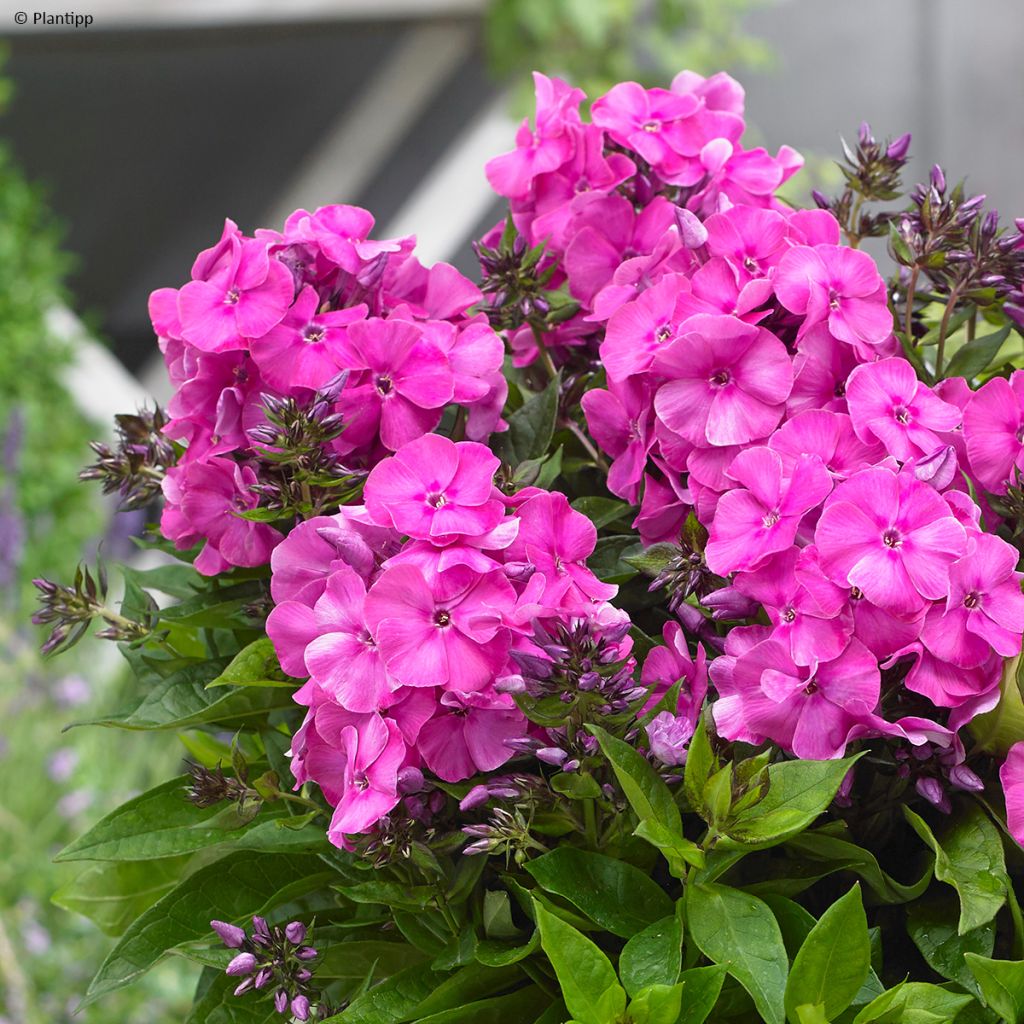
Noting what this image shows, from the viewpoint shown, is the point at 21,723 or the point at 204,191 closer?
the point at 21,723

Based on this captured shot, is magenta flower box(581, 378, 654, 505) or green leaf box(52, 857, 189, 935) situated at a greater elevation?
magenta flower box(581, 378, 654, 505)

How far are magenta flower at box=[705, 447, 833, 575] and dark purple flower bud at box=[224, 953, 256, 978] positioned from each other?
0.18 m

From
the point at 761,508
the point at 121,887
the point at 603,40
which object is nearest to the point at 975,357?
the point at 761,508

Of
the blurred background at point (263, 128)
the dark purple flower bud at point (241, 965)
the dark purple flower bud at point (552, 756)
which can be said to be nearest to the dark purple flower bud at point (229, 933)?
the dark purple flower bud at point (241, 965)

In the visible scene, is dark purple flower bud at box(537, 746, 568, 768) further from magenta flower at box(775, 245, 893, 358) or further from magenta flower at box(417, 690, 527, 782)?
magenta flower at box(775, 245, 893, 358)

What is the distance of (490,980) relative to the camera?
393mm

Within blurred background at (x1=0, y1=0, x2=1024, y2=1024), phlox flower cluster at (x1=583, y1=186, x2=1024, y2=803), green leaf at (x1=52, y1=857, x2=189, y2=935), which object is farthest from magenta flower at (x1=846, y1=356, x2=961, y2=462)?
blurred background at (x1=0, y1=0, x2=1024, y2=1024)

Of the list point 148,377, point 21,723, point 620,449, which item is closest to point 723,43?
point 148,377

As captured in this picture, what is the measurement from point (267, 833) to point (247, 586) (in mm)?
88

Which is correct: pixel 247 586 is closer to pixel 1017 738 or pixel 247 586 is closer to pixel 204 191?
pixel 1017 738

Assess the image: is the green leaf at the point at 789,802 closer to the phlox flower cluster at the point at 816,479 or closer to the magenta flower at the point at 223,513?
the phlox flower cluster at the point at 816,479

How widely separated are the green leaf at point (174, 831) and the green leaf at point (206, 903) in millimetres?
13

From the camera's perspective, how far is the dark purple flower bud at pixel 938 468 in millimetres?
361

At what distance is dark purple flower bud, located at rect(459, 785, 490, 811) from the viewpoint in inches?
13.8
